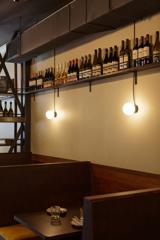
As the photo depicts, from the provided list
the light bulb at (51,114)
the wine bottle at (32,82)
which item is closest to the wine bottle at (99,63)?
the light bulb at (51,114)

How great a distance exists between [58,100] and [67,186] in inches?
58.2

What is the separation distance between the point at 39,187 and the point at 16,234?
1.78 ft

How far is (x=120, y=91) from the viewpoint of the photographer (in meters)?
3.56

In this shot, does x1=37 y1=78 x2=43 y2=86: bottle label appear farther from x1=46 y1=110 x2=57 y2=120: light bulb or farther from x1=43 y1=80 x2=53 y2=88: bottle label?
x1=46 y1=110 x2=57 y2=120: light bulb

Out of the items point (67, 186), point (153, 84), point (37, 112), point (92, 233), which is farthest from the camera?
point (37, 112)

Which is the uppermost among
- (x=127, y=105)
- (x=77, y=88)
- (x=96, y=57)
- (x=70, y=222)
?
(x=96, y=57)

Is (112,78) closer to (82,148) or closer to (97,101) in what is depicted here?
(97,101)

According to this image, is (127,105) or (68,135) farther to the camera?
(68,135)

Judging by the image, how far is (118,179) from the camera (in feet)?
11.5

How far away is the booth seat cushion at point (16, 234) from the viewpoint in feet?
10.1

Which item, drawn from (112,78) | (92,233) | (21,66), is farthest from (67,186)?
(21,66)

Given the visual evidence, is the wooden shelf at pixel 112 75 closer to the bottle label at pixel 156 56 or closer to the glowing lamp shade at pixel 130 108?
the bottle label at pixel 156 56

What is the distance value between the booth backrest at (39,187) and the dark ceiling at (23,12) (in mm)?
1992

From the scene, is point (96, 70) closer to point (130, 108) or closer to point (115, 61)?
point (115, 61)
